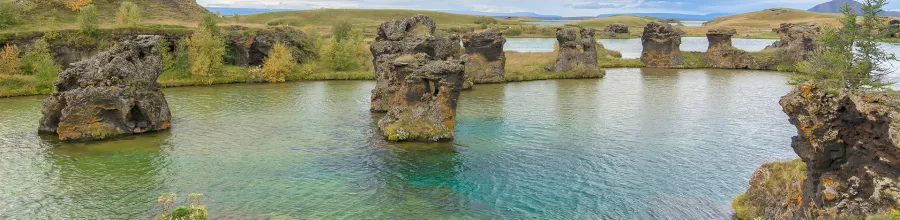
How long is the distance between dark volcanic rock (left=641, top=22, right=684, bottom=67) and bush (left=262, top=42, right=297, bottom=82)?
5772cm

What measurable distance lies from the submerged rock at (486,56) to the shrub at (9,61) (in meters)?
49.6

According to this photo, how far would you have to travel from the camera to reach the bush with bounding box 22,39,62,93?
59.0 m

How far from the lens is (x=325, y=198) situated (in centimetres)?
2498

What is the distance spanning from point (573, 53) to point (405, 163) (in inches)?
2091

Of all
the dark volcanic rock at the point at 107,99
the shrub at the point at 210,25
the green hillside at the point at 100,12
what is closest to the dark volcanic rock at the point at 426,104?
the dark volcanic rock at the point at 107,99

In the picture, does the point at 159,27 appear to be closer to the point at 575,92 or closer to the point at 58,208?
the point at 575,92

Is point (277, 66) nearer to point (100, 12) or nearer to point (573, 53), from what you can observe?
point (573, 53)

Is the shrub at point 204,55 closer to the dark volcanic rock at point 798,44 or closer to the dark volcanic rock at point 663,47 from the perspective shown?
the dark volcanic rock at point 663,47

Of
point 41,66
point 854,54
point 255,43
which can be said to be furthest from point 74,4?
point 854,54

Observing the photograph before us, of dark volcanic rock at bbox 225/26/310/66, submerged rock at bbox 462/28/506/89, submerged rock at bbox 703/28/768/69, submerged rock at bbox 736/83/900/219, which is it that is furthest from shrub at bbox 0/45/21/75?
submerged rock at bbox 703/28/768/69

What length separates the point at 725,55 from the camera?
91.9 meters

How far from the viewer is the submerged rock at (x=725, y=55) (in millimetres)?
89519

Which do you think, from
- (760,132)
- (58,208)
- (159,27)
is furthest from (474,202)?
(159,27)

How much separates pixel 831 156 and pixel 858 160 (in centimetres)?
79
